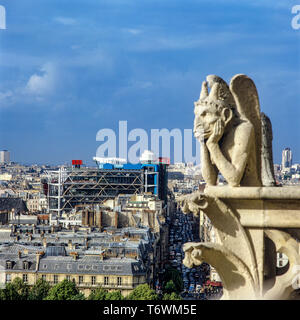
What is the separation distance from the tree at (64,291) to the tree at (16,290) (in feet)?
4.73

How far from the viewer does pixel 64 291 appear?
40469 millimetres

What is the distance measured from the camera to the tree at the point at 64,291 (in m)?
40.2

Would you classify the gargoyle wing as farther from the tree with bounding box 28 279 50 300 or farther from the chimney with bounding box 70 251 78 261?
the chimney with bounding box 70 251 78 261

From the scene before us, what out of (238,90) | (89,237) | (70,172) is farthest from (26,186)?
(238,90)

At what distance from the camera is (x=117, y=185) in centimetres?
10244

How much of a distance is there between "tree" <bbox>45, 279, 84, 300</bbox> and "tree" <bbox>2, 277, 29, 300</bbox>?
1443 millimetres

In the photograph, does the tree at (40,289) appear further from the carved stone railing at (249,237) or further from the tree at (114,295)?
the carved stone railing at (249,237)

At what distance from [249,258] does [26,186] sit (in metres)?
146

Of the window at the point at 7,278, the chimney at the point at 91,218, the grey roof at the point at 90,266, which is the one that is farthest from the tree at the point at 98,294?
the chimney at the point at 91,218

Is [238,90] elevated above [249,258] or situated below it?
above

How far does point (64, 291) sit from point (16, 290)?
2488 mm

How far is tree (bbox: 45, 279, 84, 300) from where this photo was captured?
132 feet
